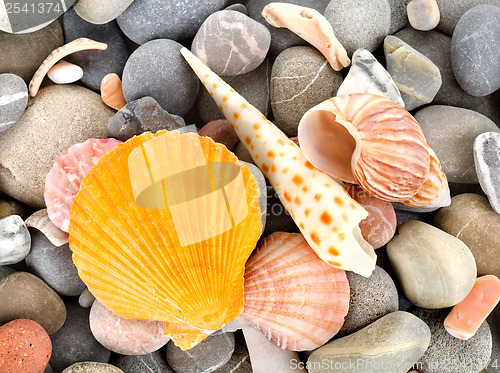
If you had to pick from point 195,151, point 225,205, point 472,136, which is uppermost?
point 195,151

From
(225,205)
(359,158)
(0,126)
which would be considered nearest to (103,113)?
(0,126)

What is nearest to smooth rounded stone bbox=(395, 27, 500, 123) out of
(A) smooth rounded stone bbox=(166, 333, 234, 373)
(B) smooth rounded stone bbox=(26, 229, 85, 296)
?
(A) smooth rounded stone bbox=(166, 333, 234, 373)

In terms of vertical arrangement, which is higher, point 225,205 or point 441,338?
point 225,205

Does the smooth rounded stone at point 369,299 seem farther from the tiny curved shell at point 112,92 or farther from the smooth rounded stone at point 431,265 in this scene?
the tiny curved shell at point 112,92

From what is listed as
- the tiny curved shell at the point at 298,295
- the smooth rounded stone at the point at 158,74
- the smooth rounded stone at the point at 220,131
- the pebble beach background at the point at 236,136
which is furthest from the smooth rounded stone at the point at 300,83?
the tiny curved shell at the point at 298,295

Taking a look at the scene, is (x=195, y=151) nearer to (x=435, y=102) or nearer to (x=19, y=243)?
(x=19, y=243)

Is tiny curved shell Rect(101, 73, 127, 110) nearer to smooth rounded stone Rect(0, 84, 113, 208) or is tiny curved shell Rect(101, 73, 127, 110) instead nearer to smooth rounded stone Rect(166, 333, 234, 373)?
smooth rounded stone Rect(0, 84, 113, 208)

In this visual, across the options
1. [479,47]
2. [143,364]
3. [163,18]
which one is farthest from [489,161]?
[143,364]
